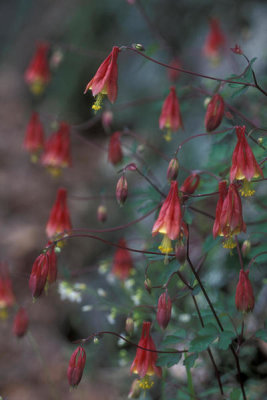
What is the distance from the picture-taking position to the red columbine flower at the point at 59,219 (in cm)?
177

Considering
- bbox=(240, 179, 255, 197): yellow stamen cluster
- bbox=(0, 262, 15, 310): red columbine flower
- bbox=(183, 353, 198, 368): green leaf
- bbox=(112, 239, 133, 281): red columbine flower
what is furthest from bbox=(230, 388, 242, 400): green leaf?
bbox=(0, 262, 15, 310): red columbine flower

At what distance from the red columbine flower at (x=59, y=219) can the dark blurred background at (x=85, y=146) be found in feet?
0.62

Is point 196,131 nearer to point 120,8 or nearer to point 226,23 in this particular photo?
point 226,23

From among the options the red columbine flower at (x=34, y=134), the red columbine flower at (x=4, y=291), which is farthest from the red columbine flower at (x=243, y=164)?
the red columbine flower at (x=34, y=134)

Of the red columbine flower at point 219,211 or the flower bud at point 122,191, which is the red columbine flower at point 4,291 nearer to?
the flower bud at point 122,191

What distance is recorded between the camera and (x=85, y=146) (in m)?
5.73

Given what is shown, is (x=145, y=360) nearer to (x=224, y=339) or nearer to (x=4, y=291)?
(x=224, y=339)

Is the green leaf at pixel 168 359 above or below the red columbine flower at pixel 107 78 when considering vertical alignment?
below

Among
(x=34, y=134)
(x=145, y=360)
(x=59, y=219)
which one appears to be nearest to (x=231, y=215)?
(x=145, y=360)

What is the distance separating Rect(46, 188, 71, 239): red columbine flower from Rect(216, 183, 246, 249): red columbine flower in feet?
2.61

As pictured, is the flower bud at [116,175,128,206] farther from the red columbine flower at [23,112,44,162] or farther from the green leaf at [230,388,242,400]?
the red columbine flower at [23,112,44,162]

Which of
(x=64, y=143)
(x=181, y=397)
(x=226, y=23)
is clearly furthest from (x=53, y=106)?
(x=181, y=397)

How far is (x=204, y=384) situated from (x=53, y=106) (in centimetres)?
391

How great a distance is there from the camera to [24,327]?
175 centimetres
